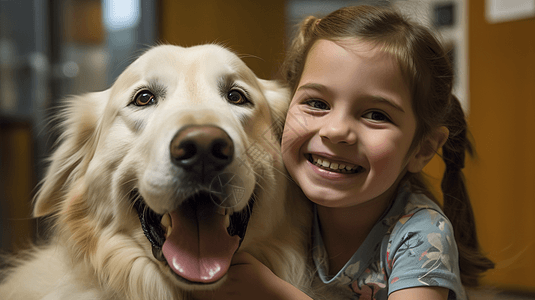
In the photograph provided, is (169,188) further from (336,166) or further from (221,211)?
(336,166)

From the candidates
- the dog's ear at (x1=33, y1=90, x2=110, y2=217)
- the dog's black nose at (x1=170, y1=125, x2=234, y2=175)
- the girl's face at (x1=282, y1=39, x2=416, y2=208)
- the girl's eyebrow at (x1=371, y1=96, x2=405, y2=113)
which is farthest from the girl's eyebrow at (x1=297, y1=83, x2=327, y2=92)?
the dog's ear at (x1=33, y1=90, x2=110, y2=217)

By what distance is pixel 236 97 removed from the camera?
128 cm

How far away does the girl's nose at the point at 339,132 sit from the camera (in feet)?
3.58

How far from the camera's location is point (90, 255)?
1223mm

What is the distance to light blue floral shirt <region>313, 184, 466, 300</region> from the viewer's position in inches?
43.4

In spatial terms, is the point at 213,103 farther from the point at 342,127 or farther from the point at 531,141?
the point at 531,141

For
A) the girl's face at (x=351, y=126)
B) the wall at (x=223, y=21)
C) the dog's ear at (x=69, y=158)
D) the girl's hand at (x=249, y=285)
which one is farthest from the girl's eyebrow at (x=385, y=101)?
the wall at (x=223, y=21)

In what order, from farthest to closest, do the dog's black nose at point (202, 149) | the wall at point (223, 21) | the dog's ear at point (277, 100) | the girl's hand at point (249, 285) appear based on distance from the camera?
the wall at point (223, 21) < the dog's ear at point (277, 100) < the girl's hand at point (249, 285) < the dog's black nose at point (202, 149)

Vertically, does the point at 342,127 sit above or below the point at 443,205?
above

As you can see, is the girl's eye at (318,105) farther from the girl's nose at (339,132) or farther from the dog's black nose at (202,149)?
the dog's black nose at (202,149)

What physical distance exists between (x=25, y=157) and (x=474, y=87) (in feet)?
12.3

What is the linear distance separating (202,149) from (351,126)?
39 cm

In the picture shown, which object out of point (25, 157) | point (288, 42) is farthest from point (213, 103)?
point (25, 157)

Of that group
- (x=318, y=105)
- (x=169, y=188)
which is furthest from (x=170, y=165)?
(x=318, y=105)
